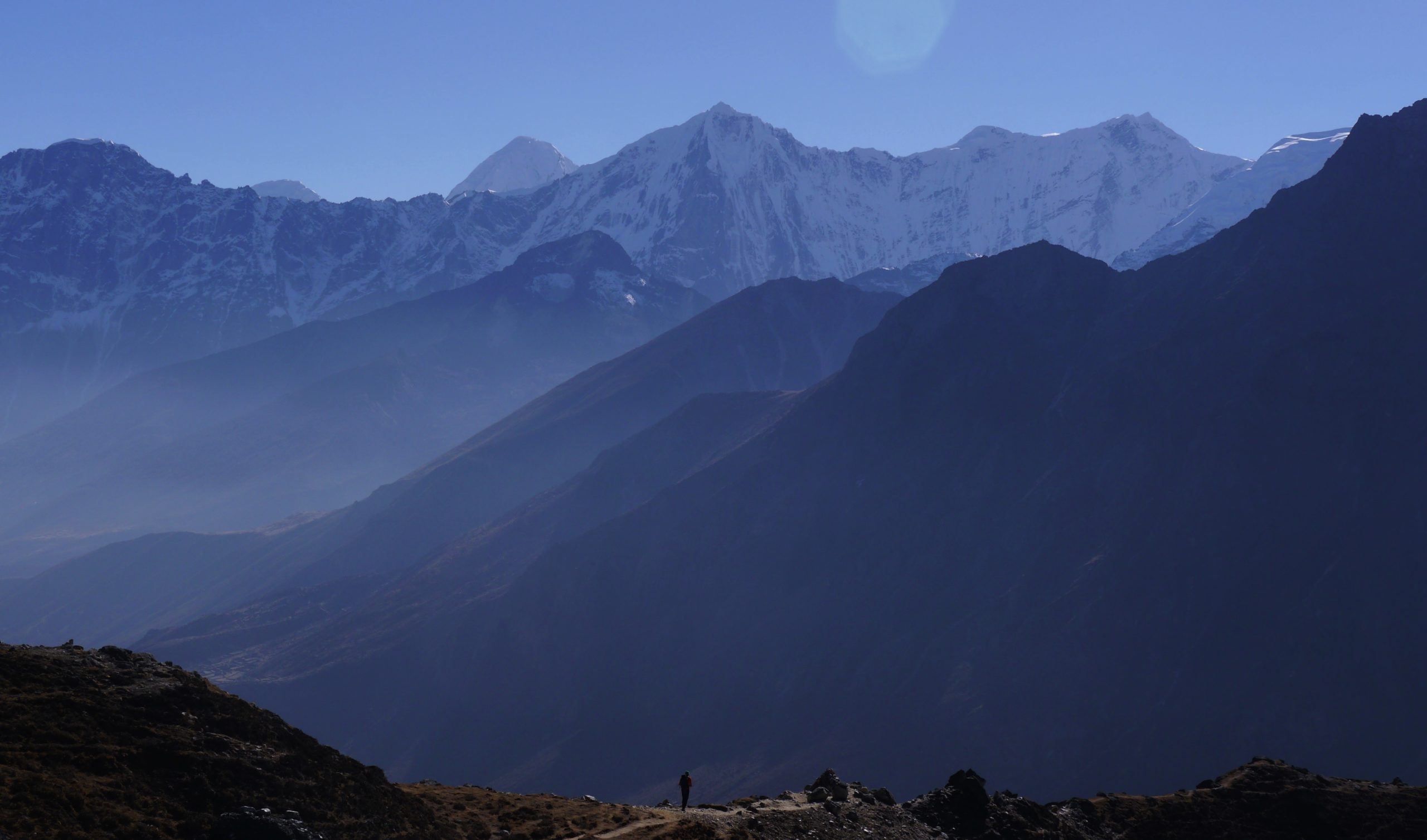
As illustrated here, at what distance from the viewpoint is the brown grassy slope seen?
132 feet

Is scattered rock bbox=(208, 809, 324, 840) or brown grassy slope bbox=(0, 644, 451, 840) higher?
brown grassy slope bbox=(0, 644, 451, 840)

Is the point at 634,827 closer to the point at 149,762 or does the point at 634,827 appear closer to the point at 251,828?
the point at 251,828

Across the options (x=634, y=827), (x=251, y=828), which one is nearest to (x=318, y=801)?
(x=251, y=828)

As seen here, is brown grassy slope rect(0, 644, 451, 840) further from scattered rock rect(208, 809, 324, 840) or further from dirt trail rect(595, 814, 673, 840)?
dirt trail rect(595, 814, 673, 840)

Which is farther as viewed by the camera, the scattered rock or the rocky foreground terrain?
the rocky foreground terrain

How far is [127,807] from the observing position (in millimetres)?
41219

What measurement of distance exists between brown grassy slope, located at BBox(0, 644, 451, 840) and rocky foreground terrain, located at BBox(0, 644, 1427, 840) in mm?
70

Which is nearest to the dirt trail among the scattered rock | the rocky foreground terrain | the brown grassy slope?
the rocky foreground terrain

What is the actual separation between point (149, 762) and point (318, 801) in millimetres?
6283

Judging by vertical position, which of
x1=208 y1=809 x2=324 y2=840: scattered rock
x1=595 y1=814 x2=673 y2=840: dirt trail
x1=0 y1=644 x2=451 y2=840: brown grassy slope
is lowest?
x1=595 y1=814 x2=673 y2=840: dirt trail

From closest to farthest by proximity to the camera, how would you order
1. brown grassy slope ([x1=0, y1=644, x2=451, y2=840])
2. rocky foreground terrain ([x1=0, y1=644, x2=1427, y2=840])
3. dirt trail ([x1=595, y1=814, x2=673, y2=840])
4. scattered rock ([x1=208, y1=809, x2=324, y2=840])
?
brown grassy slope ([x1=0, y1=644, x2=451, y2=840])
scattered rock ([x1=208, y1=809, x2=324, y2=840])
rocky foreground terrain ([x1=0, y1=644, x2=1427, y2=840])
dirt trail ([x1=595, y1=814, x2=673, y2=840])

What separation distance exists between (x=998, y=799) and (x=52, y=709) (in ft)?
148

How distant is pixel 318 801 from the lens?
46906 millimetres

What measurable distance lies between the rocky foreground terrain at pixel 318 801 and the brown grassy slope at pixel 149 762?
2.7 inches
